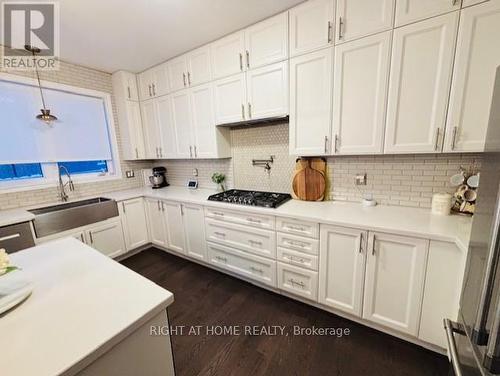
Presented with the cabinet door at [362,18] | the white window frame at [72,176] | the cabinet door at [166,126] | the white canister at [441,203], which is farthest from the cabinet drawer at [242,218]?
the white window frame at [72,176]

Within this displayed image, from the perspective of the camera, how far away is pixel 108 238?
8.74 ft

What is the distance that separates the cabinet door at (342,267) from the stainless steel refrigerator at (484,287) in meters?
0.63

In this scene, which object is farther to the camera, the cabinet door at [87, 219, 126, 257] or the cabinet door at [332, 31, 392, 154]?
the cabinet door at [87, 219, 126, 257]

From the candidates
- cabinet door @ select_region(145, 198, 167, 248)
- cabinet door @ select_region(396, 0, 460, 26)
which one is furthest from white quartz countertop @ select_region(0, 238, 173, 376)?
cabinet door @ select_region(396, 0, 460, 26)

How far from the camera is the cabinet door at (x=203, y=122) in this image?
2459 millimetres

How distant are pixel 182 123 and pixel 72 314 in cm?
240

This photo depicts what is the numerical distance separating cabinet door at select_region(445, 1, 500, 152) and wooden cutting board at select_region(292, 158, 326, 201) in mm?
963

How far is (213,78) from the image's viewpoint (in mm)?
2350

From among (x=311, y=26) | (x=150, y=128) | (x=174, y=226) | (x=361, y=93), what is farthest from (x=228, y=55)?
(x=174, y=226)

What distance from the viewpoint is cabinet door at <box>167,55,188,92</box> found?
2574 millimetres

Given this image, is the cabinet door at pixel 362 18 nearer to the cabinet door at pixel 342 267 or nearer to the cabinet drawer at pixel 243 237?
the cabinet door at pixel 342 267

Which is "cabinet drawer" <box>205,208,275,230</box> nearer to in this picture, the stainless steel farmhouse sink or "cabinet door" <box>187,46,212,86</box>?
the stainless steel farmhouse sink

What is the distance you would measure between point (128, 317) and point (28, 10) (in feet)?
8.37

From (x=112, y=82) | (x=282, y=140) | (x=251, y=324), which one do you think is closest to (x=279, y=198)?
(x=282, y=140)
